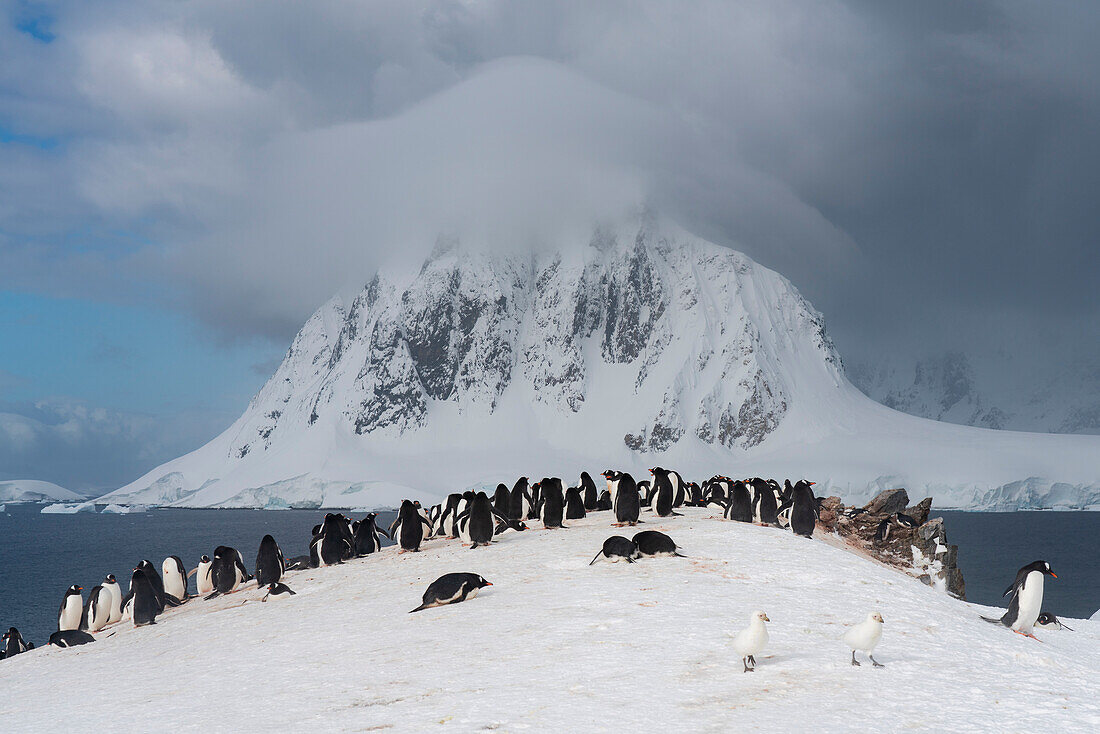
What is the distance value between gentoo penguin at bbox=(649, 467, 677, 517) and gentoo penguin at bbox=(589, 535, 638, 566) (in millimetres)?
6101

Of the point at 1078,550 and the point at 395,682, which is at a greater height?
the point at 395,682

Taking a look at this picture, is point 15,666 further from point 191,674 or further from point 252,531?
point 252,531

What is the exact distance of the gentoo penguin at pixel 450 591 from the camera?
11286mm

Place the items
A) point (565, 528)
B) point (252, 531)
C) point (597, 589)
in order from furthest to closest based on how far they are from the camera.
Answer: point (252, 531)
point (565, 528)
point (597, 589)

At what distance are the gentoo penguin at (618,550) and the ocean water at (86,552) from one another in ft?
78.5

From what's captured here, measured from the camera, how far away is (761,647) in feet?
23.4

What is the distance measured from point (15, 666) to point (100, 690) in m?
4.69

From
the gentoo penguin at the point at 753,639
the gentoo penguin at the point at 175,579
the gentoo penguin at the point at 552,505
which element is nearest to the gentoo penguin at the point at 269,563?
the gentoo penguin at the point at 175,579

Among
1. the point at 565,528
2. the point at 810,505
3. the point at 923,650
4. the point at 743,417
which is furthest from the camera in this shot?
the point at 743,417

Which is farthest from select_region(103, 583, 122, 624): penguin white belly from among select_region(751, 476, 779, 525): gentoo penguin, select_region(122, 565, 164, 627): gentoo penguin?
select_region(751, 476, 779, 525): gentoo penguin

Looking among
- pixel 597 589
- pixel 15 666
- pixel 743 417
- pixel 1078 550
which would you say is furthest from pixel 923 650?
pixel 743 417

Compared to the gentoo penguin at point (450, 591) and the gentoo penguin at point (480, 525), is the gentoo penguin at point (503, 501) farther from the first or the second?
the gentoo penguin at point (450, 591)

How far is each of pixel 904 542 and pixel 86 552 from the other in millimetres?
82901

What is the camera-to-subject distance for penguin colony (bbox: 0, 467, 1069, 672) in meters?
10.2
